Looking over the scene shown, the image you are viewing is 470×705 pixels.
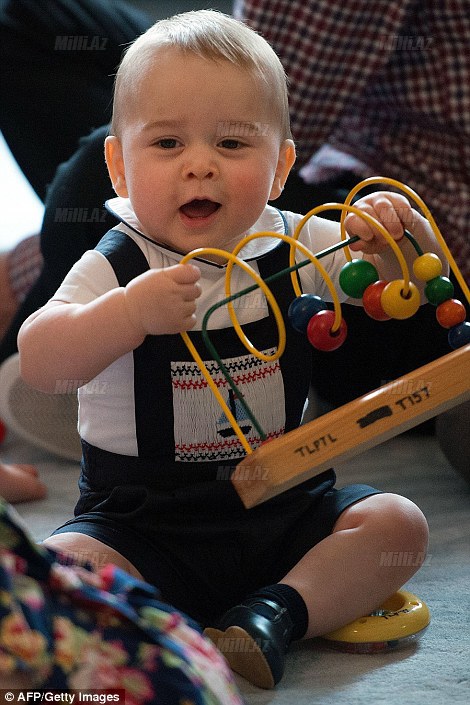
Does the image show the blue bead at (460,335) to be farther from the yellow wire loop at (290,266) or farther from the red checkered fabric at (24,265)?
the red checkered fabric at (24,265)

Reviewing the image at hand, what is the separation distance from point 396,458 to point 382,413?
61cm

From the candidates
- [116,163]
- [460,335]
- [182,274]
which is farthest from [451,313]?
[116,163]

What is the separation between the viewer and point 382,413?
0.76m

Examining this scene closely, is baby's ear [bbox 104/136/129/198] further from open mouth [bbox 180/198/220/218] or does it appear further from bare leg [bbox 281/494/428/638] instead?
bare leg [bbox 281/494/428/638]

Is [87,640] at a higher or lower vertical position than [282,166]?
lower

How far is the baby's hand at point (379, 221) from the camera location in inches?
33.3

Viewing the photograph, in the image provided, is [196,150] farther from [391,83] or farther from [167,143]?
[391,83]

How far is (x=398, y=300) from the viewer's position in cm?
79

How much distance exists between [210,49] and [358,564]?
1.47 feet

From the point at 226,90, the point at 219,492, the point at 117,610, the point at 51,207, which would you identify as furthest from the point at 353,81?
the point at 117,610

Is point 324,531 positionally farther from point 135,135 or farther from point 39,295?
point 39,295

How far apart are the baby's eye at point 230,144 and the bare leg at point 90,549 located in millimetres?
347

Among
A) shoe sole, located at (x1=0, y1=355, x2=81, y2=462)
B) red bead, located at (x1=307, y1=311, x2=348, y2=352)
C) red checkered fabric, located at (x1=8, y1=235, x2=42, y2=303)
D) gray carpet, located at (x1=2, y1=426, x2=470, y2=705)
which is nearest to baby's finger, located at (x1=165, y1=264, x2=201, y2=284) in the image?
red bead, located at (x1=307, y1=311, x2=348, y2=352)

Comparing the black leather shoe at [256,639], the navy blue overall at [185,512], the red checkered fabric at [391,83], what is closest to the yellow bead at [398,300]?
the navy blue overall at [185,512]
